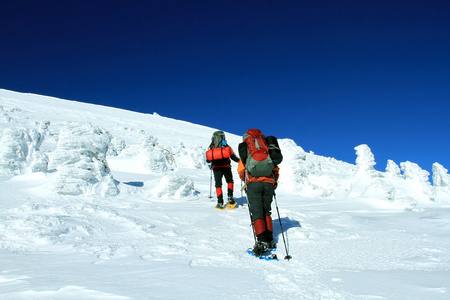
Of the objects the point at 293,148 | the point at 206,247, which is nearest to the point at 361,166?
the point at 293,148

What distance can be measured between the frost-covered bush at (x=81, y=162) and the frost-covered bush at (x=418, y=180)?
19862 mm

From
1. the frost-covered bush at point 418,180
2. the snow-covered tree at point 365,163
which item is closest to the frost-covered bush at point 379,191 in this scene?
the snow-covered tree at point 365,163

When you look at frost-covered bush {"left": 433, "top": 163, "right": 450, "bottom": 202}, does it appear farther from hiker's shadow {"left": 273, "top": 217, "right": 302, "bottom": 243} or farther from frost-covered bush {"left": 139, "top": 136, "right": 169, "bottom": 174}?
hiker's shadow {"left": 273, "top": 217, "right": 302, "bottom": 243}

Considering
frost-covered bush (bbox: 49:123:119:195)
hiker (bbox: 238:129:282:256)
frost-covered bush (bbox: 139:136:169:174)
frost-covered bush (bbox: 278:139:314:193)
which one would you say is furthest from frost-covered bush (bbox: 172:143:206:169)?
hiker (bbox: 238:129:282:256)

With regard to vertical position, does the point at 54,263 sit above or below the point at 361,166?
below

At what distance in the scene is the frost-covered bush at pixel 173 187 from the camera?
822 cm

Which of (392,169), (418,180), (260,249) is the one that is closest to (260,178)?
(260,249)

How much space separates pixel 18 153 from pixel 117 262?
351 inches

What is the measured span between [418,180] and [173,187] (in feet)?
66.0

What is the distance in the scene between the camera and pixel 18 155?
9734mm

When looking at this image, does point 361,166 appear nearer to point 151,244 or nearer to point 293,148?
point 293,148

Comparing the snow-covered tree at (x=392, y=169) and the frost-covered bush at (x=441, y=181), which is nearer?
the frost-covered bush at (x=441, y=181)

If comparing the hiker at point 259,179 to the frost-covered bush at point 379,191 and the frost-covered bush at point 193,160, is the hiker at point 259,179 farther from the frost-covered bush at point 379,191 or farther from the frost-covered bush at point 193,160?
the frost-covered bush at point 193,160

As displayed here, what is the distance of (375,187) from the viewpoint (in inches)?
397
